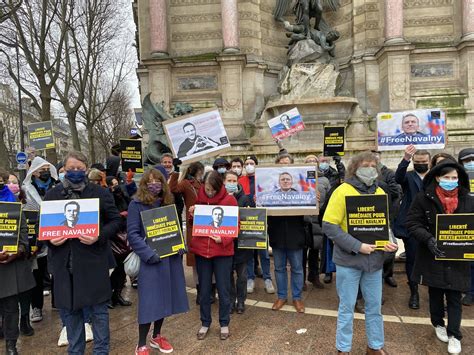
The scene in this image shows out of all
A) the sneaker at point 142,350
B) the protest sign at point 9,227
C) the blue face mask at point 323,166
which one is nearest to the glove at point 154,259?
the sneaker at point 142,350

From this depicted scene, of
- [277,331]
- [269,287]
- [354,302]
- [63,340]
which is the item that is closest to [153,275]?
[63,340]

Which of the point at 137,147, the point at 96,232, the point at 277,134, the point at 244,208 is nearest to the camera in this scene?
the point at 96,232

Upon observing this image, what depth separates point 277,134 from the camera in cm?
948

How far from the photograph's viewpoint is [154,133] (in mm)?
12305

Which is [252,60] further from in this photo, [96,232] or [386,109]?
[96,232]

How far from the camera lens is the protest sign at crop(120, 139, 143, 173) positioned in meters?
8.51

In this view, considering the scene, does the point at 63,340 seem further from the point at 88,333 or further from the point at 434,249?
the point at 434,249

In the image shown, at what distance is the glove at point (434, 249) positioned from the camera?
4074 millimetres

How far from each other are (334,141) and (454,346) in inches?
204

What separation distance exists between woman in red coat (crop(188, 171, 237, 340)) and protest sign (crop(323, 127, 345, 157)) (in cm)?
441

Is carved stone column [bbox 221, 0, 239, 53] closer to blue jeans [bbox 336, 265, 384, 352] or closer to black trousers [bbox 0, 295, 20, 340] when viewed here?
black trousers [bbox 0, 295, 20, 340]

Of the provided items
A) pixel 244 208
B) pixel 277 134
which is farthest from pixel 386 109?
pixel 244 208

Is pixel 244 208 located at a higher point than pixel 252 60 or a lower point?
lower

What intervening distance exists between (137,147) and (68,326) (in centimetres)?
503
